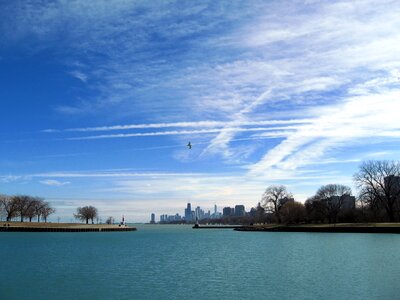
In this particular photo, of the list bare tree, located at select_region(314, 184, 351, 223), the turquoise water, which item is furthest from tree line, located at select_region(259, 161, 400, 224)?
the turquoise water

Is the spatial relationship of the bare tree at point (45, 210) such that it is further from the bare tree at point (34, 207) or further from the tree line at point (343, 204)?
the tree line at point (343, 204)

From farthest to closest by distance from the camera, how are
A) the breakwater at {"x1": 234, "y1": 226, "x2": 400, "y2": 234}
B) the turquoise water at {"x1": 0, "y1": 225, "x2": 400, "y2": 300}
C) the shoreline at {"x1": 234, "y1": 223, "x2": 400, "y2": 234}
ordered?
the shoreline at {"x1": 234, "y1": 223, "x2": 400, "y2": 234}
the breakwater at {"x1": 234, "y1": 226, "x2": 400, "y2": 234}
the turquoise water at {"x1": 0, "y1": 225, "x2": 400, "y2": 300}

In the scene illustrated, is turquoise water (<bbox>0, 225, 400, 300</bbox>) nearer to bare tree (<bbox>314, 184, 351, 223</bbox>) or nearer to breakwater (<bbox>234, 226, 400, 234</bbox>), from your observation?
breakwater (<bbox>234, 226, 400, 234</bbox>)

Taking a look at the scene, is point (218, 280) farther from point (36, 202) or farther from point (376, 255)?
point (36, 202)

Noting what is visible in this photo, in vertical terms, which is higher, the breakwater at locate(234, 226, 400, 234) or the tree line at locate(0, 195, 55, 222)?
the tree line at locate(0, 195, 55, 222)

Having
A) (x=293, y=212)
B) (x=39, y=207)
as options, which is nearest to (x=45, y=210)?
(x=39, y=207)

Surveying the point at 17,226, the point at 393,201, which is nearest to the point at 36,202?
the point at 17,226

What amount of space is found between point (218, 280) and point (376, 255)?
78.8 ft

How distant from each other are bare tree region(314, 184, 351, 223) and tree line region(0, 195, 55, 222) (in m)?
119

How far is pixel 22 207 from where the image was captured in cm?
17888

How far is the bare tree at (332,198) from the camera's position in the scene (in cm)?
13212

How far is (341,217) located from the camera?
5128 inches

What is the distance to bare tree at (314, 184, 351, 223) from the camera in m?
132

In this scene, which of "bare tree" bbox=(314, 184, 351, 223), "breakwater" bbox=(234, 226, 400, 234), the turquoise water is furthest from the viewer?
"bare tree" bbox=(314, 184, 351, 223)
